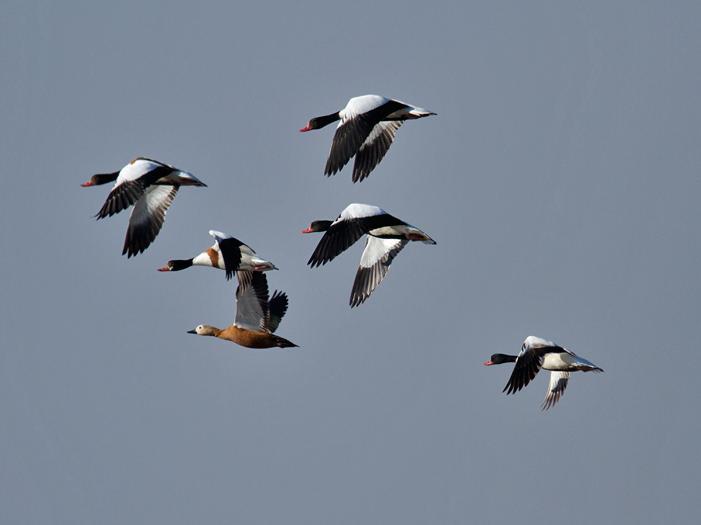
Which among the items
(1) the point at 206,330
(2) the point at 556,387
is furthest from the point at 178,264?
(2) the point at 556,387

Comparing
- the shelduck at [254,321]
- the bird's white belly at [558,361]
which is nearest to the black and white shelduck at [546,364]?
the bird's white belly at [558,361]

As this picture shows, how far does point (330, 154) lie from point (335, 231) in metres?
1.21

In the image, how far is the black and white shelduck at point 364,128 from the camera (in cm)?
2492

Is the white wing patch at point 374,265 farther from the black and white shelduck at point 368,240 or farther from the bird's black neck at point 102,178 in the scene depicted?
the bird's black neck at point 102,178

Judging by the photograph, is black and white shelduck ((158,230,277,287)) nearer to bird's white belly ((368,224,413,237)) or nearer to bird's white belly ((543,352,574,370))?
bird's white belly ((368,224,413,237))

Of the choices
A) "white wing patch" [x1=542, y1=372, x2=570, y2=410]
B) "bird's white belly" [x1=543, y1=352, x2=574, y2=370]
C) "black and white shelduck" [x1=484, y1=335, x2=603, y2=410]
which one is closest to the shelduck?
"black and white shelduck" [x1=484, y1=335, x2=603, y2=410]

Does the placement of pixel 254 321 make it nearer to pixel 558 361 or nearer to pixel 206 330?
pixel 206 330

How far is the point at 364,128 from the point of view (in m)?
25.3

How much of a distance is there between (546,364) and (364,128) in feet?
20.8

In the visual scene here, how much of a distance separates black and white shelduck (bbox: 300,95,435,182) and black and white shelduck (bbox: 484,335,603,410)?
4019mm

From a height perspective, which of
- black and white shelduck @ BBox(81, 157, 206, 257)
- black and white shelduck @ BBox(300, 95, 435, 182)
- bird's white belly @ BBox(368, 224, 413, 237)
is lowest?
black and white shelduck @ BBox(81, 157, 206, 257)

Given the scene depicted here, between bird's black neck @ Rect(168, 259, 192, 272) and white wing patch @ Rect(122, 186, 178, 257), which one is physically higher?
white wing patch @ Rect(122, 186, 178, 257)

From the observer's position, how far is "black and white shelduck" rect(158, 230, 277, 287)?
85.4 ft

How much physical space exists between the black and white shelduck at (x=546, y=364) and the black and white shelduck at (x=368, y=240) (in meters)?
2.47
